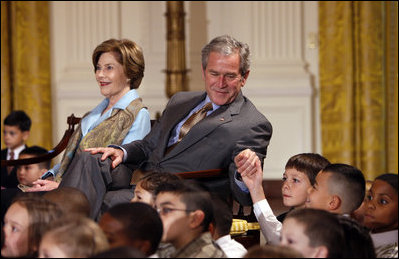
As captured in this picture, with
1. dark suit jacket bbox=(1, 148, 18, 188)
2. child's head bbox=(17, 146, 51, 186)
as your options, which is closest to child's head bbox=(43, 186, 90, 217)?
child's head bbox=(17, 146, 51, 186)

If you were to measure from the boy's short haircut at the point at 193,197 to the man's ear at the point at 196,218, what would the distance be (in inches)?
0.6

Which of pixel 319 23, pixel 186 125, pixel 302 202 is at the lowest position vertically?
pixel 302 202

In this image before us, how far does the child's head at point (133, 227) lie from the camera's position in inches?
113

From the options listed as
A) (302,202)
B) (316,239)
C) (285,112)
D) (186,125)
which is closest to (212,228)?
(316,239)

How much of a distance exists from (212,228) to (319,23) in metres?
4.50

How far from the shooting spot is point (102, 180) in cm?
395

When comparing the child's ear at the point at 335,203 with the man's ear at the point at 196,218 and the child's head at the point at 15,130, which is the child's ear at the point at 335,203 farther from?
the child's head at the point at 15,130

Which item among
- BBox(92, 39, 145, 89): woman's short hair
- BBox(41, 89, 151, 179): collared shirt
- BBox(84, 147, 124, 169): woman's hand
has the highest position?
BBox(92, 39, 145, 89): woman's short hair

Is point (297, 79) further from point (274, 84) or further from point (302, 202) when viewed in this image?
point (302, 202)

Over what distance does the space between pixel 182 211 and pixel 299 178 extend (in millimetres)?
1007

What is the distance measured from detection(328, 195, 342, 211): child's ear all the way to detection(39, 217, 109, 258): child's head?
3.76 feet

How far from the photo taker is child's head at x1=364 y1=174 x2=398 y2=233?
10.8ft

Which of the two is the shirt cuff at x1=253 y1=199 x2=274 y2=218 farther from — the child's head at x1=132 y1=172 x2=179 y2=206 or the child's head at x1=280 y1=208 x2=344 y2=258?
the child's head at x1=280 y1=208 x2=344 y2=258

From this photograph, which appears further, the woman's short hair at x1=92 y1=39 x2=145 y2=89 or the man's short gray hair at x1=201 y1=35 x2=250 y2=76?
the woman's short hair at x1=92 y1=39 x2=145 y2=89
